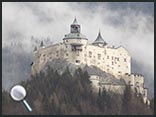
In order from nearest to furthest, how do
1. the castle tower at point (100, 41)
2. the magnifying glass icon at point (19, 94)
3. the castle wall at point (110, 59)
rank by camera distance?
the magnifying glass icon at point (19, 94) < the castle wall at point (110, 59) < the castle tower at point (100, 41)

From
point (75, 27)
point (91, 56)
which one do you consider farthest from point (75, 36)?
point (91, 56)

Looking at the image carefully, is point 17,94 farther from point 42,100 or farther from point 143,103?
point 143,103

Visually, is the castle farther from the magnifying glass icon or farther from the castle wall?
the magnifying glass icon

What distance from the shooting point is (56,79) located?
24109 mm

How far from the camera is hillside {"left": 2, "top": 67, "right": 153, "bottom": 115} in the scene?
73.2 feet

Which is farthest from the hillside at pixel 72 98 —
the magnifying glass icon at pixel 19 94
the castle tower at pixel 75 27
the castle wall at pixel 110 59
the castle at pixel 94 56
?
the magnifying glass icon at pixel 19 94

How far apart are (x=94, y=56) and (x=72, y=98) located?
8.55 ft

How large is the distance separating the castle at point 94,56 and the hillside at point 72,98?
50 cm

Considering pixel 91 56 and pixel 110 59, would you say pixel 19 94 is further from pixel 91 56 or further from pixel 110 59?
pixel 110 59

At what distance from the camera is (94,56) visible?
2488 cm

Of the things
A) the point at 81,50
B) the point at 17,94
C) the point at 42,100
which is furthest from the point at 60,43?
the point at 17,94

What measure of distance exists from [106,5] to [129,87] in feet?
15.7

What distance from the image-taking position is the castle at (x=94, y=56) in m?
24.2

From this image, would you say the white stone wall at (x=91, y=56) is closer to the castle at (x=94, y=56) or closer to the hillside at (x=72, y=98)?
the castle at (x=94, y=56)
